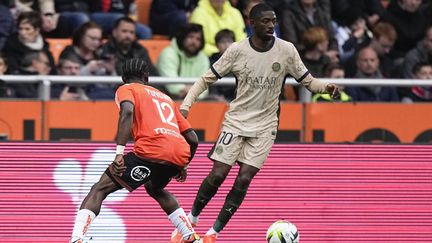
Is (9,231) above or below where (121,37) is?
below

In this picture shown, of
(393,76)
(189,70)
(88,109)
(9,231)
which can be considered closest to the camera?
(9,231)

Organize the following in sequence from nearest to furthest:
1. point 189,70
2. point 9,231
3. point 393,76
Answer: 1. point 9,231
2. point 189,70
3. point 393,76

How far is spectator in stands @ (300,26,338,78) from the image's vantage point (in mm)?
16969

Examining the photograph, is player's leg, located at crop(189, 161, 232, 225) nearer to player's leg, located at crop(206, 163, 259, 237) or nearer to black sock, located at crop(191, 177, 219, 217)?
black sock, located at crop(191, 177, 219, 217)

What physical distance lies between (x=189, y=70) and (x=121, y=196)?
3533 mm

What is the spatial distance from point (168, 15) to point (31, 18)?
246cm

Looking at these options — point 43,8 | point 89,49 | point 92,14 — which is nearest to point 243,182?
point 89,49

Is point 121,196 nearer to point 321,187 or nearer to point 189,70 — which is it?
point 321,187

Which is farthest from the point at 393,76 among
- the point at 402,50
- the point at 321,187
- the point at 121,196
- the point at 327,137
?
the point at 121,196

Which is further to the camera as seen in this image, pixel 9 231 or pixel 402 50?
pixel 402 50

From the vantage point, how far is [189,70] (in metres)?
16.4

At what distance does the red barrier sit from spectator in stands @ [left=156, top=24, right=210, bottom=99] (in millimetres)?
3012

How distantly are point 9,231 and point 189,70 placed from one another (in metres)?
4.22

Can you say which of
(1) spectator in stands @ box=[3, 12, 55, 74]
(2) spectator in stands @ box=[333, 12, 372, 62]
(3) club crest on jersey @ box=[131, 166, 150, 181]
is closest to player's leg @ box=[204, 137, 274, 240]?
(3) club crest on jersey @ box=[131, 166, 150, 181]
